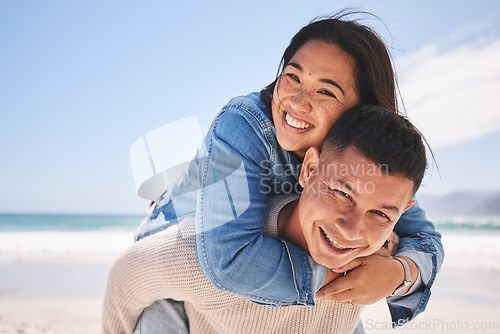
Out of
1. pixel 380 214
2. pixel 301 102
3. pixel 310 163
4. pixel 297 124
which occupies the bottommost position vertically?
pixel 380 214

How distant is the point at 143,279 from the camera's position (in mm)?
1873

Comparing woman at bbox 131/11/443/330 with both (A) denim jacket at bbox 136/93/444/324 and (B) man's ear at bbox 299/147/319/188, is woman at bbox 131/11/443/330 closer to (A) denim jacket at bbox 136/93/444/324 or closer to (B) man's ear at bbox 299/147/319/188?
(A) denim jacket at bbox 136/93/444/324

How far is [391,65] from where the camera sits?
208cm

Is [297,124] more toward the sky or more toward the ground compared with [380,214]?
more toward the sky

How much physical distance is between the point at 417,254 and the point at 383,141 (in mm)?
682

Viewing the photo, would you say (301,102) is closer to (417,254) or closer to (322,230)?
(322,230)

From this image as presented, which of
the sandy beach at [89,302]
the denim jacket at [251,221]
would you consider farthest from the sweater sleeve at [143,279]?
the sandy beach at [89,302]

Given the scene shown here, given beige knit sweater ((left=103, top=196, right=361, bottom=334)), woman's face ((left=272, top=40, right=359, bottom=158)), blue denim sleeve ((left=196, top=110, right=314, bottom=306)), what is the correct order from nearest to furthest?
1. blue denim sleeve ((left=196, top=110, right=314, bottom=306))
2. beige knit sweater ((left=103, top=196, right=361, bottom=334))
3. woman's face ((left=272, top=40, right=359, bottom=158))

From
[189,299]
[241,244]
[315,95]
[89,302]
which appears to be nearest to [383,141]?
[315,95]

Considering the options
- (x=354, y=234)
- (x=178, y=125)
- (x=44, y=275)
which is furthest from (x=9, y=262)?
(x=354, y=234)

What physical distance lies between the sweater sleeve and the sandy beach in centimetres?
177

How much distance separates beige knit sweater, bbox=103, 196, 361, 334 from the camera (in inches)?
69.1

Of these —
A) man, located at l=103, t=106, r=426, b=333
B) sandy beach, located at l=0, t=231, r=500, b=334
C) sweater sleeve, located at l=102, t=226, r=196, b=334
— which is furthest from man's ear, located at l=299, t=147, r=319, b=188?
sandy beach, located at l=0, t=231, r=500, b=334

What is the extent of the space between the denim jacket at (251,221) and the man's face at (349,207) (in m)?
0.11
